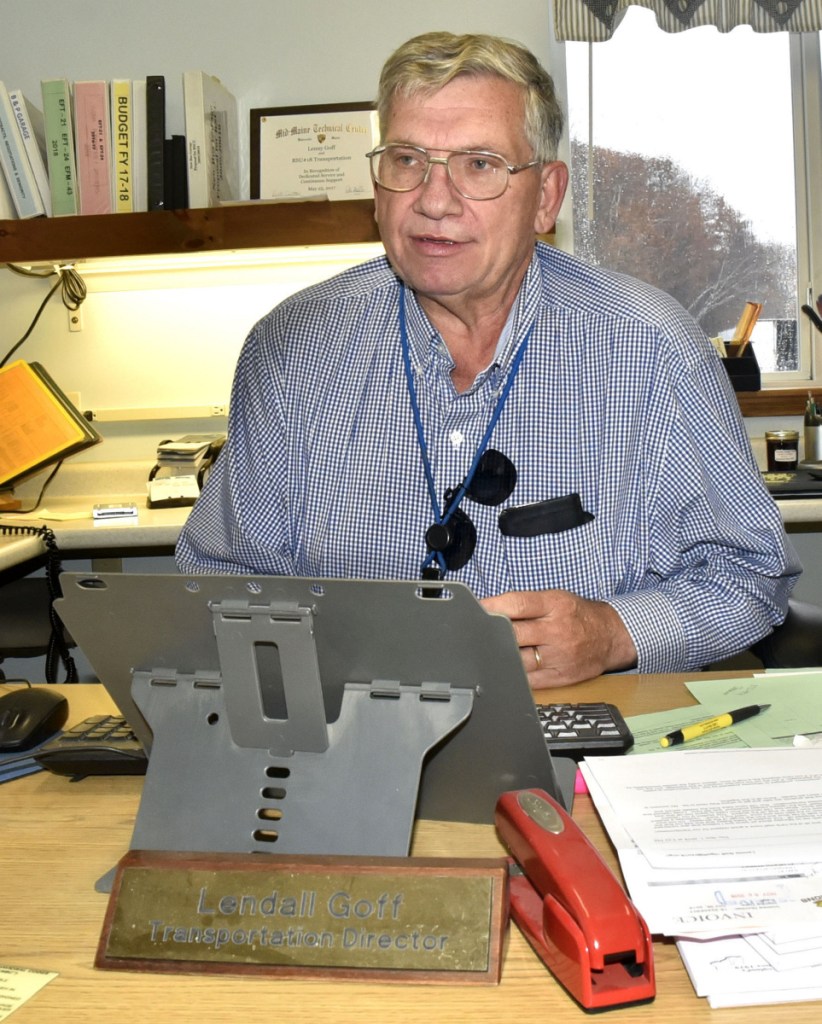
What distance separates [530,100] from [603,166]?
187 cm

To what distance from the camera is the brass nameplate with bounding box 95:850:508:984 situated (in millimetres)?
A: 697

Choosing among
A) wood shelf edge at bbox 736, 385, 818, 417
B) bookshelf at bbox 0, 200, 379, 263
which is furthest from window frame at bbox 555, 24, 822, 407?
bookshelf at bbox 0, 200, 379, 263

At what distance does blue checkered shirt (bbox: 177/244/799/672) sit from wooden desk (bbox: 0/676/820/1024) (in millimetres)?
559

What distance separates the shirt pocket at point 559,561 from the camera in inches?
57.3

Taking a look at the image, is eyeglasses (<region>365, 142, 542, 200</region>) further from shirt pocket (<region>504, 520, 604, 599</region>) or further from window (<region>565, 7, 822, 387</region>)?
window (<region>565, 7, 822, 387</region>)

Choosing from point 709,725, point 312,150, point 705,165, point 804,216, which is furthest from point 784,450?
point 709,725

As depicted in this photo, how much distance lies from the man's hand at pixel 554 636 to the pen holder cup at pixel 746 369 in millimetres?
1963

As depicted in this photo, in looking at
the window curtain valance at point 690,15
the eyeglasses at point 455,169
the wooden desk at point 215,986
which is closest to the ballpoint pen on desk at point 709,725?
the wooden desk at point 215,986

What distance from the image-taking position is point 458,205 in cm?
144

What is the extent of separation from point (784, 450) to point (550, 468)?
1.63 meters

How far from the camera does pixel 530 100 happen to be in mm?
1491

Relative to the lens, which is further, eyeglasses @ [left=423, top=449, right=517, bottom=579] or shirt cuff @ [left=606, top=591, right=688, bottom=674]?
eyeglasses @ [left=423, top=449, right=517, bottom=579]

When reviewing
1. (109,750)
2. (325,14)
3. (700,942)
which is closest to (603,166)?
(325,14)

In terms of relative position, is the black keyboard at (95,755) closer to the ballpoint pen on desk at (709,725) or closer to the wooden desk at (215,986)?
the wooden desk at (215,986)
